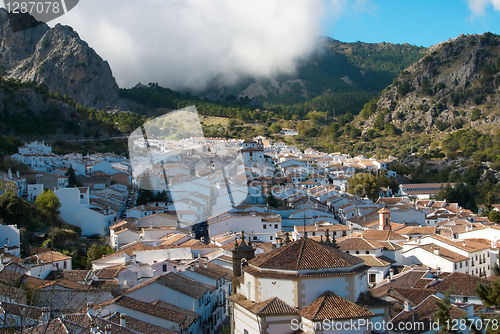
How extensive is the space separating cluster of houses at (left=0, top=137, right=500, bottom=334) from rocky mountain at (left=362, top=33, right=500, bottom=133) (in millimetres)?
36806

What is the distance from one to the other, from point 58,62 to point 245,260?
9821 centimetres

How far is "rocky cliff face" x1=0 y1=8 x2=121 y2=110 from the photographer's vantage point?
101 meters

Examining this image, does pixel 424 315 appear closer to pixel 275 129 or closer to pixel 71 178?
Answer: pixel 71 178

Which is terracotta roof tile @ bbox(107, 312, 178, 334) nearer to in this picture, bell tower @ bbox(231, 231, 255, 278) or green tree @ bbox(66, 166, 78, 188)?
bell tower @ bbox(231, 231, 255, 278)

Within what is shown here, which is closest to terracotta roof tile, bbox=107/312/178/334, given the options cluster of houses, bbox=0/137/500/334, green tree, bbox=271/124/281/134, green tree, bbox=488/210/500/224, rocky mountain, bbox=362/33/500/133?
cluster of houses, bbox=0/137/500/334

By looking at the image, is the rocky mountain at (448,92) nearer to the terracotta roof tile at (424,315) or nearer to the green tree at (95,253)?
the green tree at (95,253)

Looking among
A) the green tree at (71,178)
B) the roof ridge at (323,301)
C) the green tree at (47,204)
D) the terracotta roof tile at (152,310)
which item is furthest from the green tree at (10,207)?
the roof ridge at (323,301)

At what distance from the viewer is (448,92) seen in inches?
3718

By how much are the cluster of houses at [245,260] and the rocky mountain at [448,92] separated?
36.8 metres

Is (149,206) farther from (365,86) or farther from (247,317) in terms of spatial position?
(365,86)

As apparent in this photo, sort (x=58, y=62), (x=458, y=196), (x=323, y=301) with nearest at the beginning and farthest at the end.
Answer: (x=323, y=301), (x=458, y=196), (x=58, y=62)

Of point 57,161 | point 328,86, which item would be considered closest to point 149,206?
point 57,161

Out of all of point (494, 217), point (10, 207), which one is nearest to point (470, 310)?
point (10, 207)

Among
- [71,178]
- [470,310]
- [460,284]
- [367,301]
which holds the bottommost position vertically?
[460,284]
